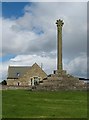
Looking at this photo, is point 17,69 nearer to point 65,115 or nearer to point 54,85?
point 54,85

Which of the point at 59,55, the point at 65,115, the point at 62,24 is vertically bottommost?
the point at 65,115

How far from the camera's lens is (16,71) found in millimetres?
82562

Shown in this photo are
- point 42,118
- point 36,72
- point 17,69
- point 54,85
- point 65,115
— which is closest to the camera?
point 42,118

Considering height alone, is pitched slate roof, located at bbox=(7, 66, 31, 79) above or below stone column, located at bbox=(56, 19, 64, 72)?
below

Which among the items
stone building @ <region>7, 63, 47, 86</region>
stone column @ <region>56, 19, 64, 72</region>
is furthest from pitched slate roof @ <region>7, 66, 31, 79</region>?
stone column @ <region>56, 19, 64, 72</region>

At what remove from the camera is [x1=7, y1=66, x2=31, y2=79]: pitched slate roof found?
267 ft

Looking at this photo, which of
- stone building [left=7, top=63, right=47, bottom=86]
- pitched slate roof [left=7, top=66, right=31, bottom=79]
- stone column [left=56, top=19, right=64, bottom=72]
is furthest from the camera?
pitched slate roof [left=7, top=66, right=31, bottom=79]

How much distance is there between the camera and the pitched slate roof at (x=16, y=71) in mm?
81231

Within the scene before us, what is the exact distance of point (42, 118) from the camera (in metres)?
15.2

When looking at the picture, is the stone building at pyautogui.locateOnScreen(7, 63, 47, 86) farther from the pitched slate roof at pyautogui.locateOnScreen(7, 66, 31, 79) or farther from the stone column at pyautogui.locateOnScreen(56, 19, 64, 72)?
the stone column at pyautogui.locateOnScreen(56, 19, 64, 72)

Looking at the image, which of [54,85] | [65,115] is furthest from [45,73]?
[65,115]

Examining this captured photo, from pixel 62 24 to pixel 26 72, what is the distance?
24.3m

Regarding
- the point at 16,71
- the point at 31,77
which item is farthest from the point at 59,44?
the point at 16,71

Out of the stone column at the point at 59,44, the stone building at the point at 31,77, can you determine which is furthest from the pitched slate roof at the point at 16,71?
the stone column at the point at 59,44
